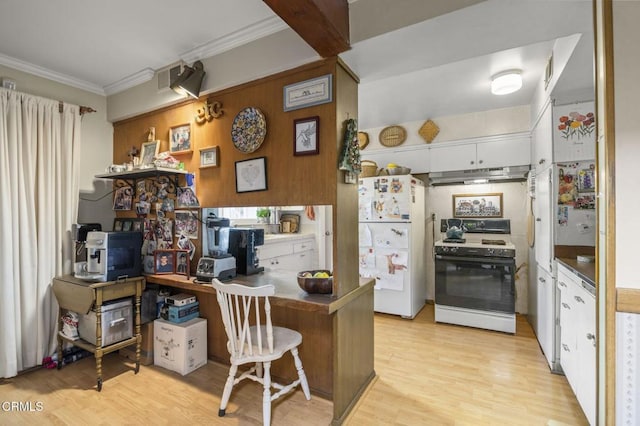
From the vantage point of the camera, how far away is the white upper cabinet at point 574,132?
2207 mm

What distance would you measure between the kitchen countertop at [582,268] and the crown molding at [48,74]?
4.17 m

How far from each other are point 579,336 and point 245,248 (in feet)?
7.55

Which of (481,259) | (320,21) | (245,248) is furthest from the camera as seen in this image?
(481,259)

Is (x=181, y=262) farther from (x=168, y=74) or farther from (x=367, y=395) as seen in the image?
(x=367, y=395)

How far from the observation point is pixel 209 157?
2.39 metres

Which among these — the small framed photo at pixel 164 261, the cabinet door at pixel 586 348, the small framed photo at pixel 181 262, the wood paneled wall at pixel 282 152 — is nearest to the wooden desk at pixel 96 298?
the small framed photo at pixel 164 261

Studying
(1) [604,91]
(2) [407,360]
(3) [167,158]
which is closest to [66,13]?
(3) [167,158]

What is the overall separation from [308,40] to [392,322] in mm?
3061

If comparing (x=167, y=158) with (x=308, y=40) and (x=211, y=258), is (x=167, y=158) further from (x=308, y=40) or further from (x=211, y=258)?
(x=308, y=40)

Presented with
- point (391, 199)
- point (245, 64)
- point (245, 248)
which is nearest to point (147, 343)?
point (245, 248)

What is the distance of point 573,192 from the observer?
7.43 feet

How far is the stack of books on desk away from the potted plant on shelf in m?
1.58

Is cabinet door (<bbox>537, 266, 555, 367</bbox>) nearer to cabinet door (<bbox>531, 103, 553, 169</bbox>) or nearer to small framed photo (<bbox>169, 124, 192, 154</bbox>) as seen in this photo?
cabinet door (<bbox>531, 103, 553, 169</bbox>)

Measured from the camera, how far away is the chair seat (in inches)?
68.8
